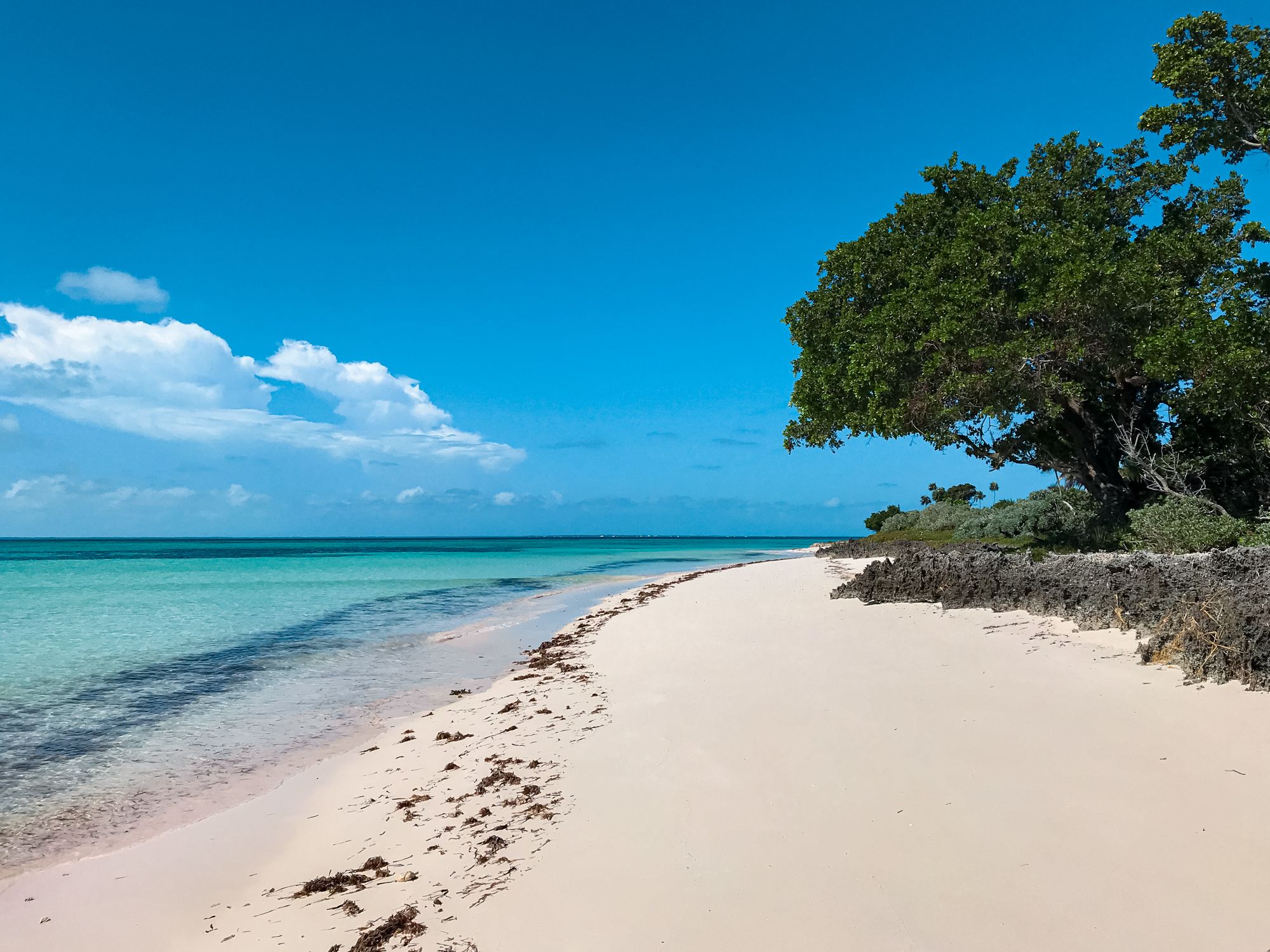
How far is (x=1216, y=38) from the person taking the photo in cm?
1426

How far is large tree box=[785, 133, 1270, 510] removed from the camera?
50.5 ft

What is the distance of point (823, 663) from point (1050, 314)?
12681mm

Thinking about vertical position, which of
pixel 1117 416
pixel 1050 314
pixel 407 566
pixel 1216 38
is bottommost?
pixel 407 566

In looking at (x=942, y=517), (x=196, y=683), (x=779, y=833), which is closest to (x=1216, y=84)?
(x=779, y=833)

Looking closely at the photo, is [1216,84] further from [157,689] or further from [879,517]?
[879,517]

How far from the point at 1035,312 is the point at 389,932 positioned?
59.7 ft

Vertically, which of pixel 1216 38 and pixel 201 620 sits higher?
pixel 1216 38

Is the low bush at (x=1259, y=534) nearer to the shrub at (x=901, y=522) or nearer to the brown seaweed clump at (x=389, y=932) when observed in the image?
the brown seaweed clump at (x=389, y=932)

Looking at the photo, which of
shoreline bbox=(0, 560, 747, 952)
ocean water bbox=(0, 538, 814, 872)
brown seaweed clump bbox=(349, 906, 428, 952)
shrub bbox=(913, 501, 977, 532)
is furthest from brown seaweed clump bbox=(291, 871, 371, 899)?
shrub bbox=(913, 501, 977, 532)

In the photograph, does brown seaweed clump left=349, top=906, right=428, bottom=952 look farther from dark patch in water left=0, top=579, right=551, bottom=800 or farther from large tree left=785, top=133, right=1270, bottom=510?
large tree left=785, top=133, right=1270, bottom=510

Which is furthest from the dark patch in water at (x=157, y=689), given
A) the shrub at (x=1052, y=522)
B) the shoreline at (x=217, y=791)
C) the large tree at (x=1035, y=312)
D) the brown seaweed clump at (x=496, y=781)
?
the shrub at (x=1052, y=522)

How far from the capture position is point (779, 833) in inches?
158

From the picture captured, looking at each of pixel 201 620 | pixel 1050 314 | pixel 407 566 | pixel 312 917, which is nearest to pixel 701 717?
pixel 312 917

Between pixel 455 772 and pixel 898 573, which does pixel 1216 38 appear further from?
pixel 455 772
